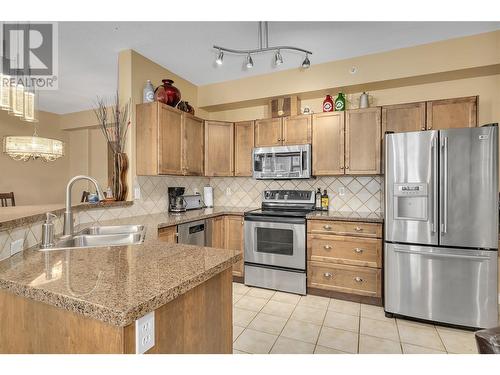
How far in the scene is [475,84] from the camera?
9.46 feet

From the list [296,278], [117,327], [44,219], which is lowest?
[296,278]

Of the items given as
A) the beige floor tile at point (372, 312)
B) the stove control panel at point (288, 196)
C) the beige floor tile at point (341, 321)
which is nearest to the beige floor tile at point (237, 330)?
the beige floor tile at point (341, 321)

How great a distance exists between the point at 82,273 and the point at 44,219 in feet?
2.36

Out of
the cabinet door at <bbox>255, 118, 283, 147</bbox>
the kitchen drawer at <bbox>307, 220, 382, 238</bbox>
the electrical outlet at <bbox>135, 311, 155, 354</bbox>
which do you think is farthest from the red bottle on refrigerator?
the electrical outlet at <bbox>135, 311, 155, 354</bbox>

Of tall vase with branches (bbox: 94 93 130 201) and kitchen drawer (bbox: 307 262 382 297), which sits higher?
tall vase with branches (bbox: 94 93 130 201)

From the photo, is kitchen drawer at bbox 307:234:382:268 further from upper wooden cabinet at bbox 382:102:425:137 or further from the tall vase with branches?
the tall vase with branches

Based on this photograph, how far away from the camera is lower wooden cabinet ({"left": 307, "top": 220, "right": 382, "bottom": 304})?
2740mm

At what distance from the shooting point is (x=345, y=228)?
2854 millimetres

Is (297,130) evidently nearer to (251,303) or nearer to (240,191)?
(240,191)

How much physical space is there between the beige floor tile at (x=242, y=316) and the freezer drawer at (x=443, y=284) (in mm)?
1289

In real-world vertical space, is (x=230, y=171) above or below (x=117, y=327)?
above

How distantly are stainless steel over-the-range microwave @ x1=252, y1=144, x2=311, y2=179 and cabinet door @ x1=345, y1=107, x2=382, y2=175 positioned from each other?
47cm
